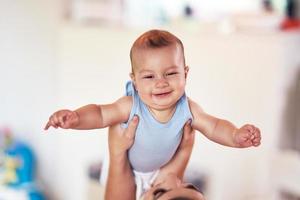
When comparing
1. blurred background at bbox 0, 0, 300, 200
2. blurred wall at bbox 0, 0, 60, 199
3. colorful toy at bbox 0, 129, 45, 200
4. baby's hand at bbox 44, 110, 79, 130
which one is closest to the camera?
baby's hand at bbox 44, 110, 79, 130

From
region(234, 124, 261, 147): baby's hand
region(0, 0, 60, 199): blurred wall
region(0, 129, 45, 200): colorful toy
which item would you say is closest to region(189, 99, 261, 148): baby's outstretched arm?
region(234, 124, 261, 147): baby's hand

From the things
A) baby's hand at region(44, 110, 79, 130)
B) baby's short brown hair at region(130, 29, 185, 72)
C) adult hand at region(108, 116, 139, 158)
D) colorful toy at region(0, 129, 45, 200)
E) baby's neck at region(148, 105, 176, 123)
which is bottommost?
colorful toy at region(0, 129, 45, 200)

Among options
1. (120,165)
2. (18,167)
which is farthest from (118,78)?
(18,167)

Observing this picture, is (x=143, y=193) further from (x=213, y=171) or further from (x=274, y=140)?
(x=274, y=140)

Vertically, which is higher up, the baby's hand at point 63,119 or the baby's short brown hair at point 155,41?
the baby's short brown hair at point 155,41

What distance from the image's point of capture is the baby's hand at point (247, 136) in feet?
0.92

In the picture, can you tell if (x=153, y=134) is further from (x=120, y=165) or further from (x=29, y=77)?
(x=29, y=77)

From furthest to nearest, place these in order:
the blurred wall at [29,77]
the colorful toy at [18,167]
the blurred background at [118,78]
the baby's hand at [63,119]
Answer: the colorful toy at [18,167]
the blurred wall at [29,77]
the blurred background at [118,78]
the baby's hand at [63,119]

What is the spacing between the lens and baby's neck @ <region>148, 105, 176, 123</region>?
0.95ft

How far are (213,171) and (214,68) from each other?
0.22 m

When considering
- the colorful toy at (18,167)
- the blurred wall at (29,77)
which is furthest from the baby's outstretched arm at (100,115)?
the colorful toy at (18,167)

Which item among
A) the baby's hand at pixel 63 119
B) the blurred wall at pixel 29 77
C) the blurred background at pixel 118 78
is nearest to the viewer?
the baby's hand at pixel 63 119

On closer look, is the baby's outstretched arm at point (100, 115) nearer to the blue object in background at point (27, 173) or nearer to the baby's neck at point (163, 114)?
the baby's neck at point (163, 114)

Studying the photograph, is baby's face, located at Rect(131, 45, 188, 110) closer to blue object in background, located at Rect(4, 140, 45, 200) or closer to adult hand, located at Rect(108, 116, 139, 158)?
adult hand, located at Rect(108, 116, 139, 158)
